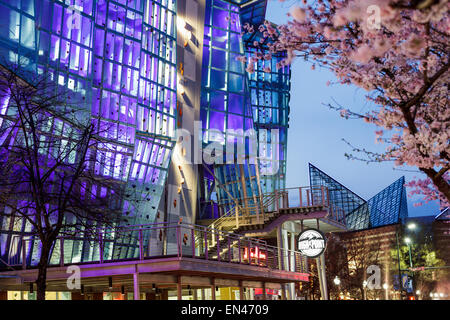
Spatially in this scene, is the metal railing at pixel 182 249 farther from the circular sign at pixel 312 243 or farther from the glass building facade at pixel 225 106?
the glass building facade at pixel 225 106

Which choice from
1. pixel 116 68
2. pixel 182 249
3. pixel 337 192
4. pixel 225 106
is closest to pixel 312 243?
pixel 182 249

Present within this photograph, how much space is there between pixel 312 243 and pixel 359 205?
307 ft

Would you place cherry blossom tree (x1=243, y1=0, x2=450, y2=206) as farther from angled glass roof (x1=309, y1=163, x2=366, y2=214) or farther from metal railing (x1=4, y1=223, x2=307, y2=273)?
angled glass roof (x1=309, y1=163, x2=366, y2=214)

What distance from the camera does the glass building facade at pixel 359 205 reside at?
115250 mm

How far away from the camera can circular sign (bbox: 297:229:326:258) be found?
2792 centimetres

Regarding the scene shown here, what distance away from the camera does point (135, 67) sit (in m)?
37.4

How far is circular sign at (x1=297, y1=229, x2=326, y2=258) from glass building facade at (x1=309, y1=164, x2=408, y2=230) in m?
86.1

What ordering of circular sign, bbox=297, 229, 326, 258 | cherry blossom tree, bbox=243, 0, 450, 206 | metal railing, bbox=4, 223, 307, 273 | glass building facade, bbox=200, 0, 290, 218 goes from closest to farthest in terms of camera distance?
cherry blossom tree, bbox=243, 0, 450, 206, metal railing, bbox=4, 223, 307, 273, circular sign, bbox=297, 229, 326, 258, glass building facade, bbox=200, 0, 290, 218

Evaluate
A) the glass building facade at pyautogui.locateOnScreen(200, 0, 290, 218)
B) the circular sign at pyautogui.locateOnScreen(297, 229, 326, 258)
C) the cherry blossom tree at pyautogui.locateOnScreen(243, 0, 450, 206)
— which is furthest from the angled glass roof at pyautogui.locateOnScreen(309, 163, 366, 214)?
the cherry blossom tree at pyautogui.locateOnScreen(243, 0, 450, 206)

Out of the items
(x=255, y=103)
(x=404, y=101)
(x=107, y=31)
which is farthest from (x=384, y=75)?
(x=255, y=103)

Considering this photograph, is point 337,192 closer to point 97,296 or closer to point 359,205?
point 359,205

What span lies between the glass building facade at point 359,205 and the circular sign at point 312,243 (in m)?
86.1

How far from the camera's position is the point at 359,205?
118 metres
